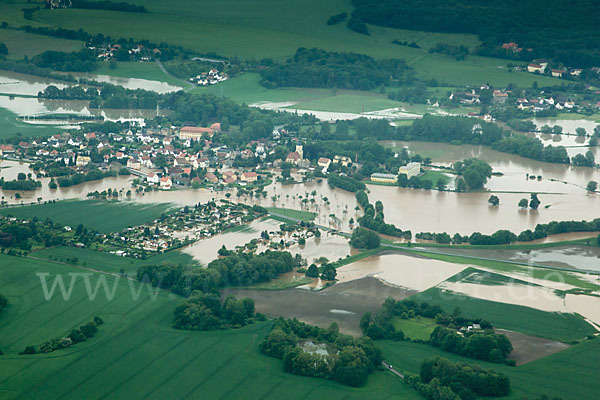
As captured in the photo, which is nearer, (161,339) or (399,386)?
(399,386)

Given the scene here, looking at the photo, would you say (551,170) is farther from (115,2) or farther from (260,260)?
(115,2)

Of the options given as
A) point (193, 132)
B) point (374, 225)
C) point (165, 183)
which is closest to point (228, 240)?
point (374, 225)

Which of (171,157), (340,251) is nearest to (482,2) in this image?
(171,157)

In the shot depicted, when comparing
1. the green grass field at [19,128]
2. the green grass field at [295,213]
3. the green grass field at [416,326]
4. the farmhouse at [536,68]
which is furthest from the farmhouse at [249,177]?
the farmhouse at [536,68]

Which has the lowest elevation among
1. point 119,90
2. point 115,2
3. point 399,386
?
point 399,386

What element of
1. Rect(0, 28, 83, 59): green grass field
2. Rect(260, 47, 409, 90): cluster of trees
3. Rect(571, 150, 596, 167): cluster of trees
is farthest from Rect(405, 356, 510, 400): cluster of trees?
Rect(0, 28, 83, 59): green grass field

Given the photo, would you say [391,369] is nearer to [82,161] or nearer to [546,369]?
[546,369]

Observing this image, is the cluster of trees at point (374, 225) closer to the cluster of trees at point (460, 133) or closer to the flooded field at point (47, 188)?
the flooded field at point (47, 188)
